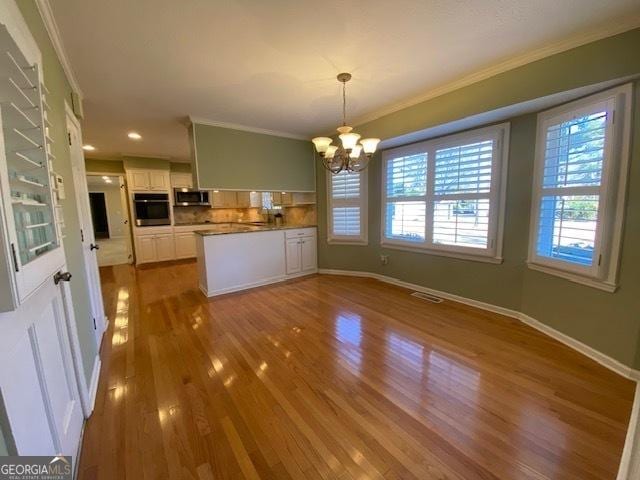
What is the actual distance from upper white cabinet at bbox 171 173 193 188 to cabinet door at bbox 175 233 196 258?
1.18 meters

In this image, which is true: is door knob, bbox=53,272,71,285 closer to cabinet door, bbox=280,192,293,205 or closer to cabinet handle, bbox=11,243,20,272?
cabinet handle, bbox=11,243,20,272

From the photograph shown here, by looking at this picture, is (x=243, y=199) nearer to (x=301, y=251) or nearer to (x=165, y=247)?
(x=165, y=247)

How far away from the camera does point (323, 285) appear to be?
4160mm

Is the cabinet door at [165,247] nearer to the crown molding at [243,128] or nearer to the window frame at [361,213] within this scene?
the crown molding at [243,128]

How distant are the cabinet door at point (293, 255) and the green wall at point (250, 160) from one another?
93cm

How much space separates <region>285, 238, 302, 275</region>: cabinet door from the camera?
14.8 ft

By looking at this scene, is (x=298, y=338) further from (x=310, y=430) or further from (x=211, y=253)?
(x=211, y=253)

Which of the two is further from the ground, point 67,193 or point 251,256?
point 67,193

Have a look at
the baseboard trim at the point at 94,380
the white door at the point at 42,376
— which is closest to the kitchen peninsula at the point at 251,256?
the baseboard trim at the point at 94,380

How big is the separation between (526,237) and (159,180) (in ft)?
21.9

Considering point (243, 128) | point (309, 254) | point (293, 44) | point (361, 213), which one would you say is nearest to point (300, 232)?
point (309, 254)

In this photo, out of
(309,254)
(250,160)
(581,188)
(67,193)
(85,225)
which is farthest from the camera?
(309,254)

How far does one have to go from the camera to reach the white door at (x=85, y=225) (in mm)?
2270

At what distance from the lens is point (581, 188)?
7.19ft
